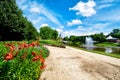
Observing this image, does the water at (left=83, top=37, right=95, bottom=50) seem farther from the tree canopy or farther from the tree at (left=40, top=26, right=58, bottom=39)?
the tree at (left=40, top=26, right=58, bottom=39)

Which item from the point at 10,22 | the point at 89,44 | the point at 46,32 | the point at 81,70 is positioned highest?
the point at 46,32

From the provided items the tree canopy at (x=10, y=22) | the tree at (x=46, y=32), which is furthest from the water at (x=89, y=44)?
the tree at (x=46, y=32)

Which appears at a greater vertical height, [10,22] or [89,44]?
[10,22]

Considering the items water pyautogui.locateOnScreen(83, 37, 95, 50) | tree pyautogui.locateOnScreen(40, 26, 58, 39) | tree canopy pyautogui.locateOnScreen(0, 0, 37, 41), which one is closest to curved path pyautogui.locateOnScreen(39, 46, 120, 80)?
tree canopy pyautogui.locateOnScreen(0, 0, 37, 41)

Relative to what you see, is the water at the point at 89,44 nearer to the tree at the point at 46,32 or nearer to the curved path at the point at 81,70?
the tree at the point at 46,32

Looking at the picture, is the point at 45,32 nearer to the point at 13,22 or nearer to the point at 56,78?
the point at 13,22

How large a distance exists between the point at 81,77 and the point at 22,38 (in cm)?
2407

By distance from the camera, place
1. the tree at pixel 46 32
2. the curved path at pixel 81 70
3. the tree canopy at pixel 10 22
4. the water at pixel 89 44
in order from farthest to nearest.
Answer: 1. the tree at pixel 46 32
2. the water at pixel 89 44
3. the tree canopy at pixel 10 22
4. the curved path at pixel 81 70

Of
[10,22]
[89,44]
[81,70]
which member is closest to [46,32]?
[89,44]

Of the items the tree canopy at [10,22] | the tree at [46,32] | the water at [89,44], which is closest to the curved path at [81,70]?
the tree canopy at [10,22]

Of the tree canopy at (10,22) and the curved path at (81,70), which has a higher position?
the tree canopy at (10,22)

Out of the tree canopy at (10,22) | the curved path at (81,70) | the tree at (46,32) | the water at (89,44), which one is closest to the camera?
the curved path at (81,70)

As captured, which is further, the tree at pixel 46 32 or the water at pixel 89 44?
the tree at pixel 46 32

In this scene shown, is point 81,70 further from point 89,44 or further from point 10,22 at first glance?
point 89,44
